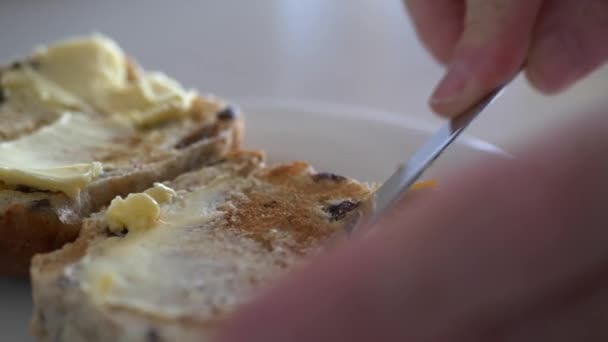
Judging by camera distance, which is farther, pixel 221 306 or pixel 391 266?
pixel 221 306

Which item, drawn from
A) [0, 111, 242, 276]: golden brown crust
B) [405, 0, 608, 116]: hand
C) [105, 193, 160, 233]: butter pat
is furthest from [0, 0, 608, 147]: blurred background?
[105, 193, 160, 233]: butter pat

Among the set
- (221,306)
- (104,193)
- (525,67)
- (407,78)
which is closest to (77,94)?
(104,193)

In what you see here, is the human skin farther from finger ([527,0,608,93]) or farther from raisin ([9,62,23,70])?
raisin ([9,62,23,70])

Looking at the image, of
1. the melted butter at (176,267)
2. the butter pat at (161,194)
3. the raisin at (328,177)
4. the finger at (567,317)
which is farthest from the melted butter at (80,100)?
the finger at (567,317)

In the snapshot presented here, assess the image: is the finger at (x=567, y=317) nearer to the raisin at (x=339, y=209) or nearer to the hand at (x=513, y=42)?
the raisin at (x=339, y=209)

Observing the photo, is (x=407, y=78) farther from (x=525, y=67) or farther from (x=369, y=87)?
(x=525, y=67)

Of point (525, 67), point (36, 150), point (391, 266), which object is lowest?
point (36, 150)
